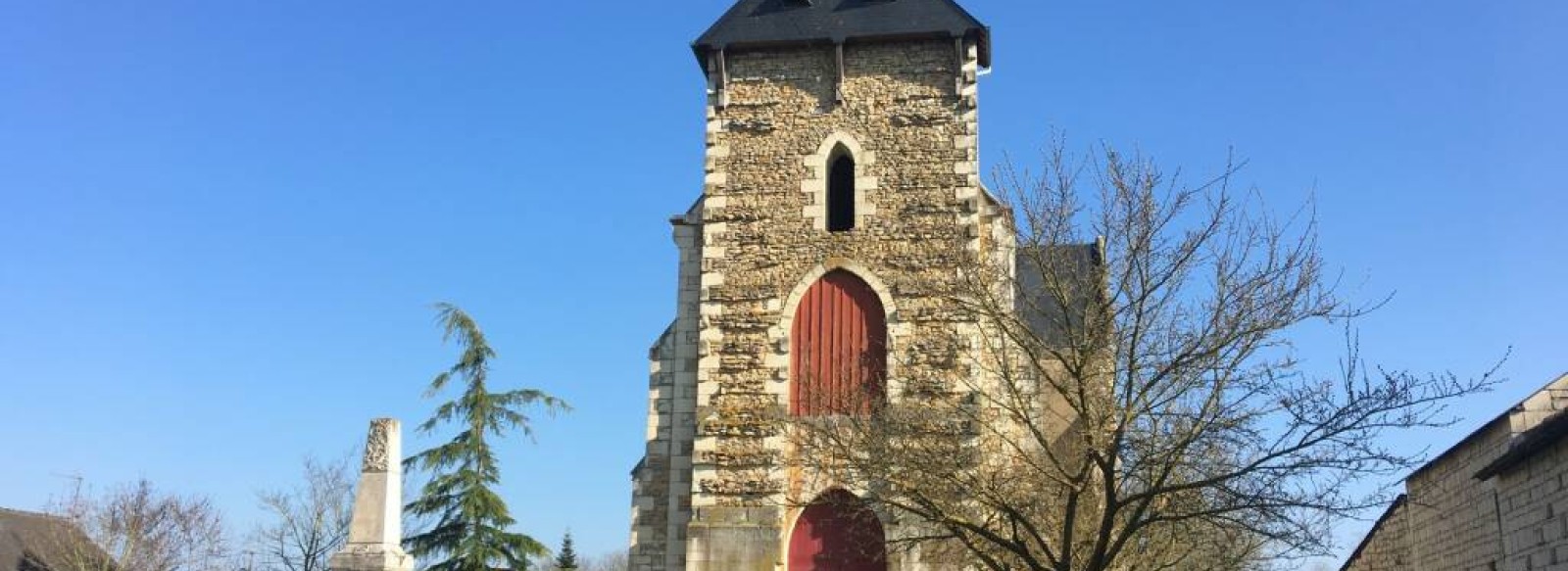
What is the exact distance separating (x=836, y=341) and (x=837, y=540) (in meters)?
2.65

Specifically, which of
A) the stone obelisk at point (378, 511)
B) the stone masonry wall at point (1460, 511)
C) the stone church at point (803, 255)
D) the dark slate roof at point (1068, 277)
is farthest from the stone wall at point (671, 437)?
the stone masonry wall at point (1460, 511)

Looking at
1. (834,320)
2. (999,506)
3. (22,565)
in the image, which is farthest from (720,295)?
(22,565)

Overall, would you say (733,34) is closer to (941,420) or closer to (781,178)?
(781,178)

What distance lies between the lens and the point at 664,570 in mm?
16734

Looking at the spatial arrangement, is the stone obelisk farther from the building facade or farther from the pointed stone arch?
the building facade

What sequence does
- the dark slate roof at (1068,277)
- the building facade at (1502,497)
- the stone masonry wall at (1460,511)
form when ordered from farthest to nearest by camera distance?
the stone masonry wall at (1460,511) → the building facade at (1502,497) → the dark slate roof at (1068,277)

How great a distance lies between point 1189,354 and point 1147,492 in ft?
4.51

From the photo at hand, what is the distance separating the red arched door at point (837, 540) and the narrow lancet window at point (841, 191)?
152 inches

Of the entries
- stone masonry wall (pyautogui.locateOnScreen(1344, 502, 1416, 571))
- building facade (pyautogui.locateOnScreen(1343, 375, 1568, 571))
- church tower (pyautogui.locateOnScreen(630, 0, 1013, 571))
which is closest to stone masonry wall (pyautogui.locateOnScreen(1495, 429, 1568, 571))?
building facade (pyautogui.locateOnScreen(1343, 375, 1568, 571))

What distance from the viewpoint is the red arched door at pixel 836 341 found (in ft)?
54.0

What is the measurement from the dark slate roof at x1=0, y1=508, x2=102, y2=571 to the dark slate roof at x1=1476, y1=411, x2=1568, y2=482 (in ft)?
93.5

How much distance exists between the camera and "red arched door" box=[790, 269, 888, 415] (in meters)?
16.5

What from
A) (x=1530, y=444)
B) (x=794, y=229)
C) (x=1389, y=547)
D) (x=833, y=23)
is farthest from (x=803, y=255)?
(x=1389, y=547)

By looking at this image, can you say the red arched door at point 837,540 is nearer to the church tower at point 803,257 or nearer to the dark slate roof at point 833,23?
the church tower at point 803,257
